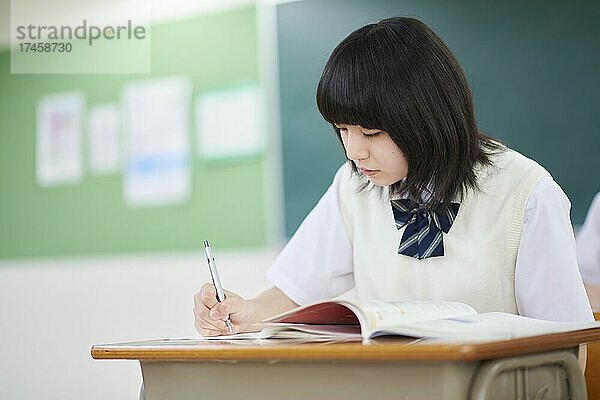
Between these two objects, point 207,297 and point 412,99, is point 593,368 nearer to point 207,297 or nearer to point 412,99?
point 412,99

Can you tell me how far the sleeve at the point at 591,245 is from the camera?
3293 millimetres

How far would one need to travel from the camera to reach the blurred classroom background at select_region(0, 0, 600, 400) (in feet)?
11.4

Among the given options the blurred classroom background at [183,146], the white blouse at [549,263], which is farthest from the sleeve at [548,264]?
the blurred classroom background at [183,146]

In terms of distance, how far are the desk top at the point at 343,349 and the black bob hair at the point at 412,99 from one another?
47cm

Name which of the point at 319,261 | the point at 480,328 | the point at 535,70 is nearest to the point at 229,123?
the point at 535,70

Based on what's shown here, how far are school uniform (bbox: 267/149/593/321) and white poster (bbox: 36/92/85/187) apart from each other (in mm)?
2574

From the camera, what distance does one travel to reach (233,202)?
13.0 feet

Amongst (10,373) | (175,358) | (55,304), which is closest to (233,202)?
(55,304)

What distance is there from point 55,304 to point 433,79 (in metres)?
3.08

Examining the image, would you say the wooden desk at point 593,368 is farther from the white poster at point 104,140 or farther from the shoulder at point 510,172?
the white poster at point 104,140

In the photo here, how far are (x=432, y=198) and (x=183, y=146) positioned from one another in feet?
8.13

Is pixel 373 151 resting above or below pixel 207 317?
above

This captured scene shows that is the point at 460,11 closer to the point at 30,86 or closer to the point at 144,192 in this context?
the point at 144,192

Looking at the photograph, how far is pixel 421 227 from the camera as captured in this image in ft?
5.89
